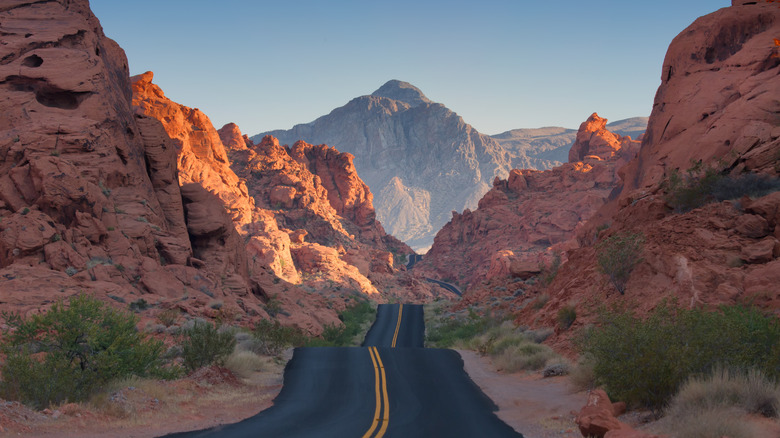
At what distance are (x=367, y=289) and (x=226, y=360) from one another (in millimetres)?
53062

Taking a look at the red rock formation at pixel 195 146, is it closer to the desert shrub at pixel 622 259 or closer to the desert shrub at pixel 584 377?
the desert shrub at pixel 622 259

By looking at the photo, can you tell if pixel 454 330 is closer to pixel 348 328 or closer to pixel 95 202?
pixel 348 328

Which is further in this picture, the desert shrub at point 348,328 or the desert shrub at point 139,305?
the desert shrub at point 348,328

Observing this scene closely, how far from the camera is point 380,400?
14109 mm

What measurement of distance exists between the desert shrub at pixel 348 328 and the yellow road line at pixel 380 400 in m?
9.85

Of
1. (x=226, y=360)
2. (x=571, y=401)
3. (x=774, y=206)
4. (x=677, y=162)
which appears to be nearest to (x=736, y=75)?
(x=677, y=162)

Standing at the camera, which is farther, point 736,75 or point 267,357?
point 736,75

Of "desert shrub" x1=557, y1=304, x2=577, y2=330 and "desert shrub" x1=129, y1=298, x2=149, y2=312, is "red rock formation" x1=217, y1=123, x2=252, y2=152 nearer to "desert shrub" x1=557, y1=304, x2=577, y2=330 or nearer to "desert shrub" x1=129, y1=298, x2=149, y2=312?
"desert shrub" x1=129, y1=298, x2=149, y2=312

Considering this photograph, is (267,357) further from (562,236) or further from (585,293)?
(562,236)

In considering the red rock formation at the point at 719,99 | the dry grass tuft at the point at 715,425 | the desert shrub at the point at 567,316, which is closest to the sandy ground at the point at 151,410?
the dry grass tuft at the point at 715,425

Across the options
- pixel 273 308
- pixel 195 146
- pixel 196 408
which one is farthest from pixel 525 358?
pixel 195 146

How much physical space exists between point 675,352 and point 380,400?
7274mm

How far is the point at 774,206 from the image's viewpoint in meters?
16.0

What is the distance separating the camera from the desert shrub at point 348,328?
31.7 m
